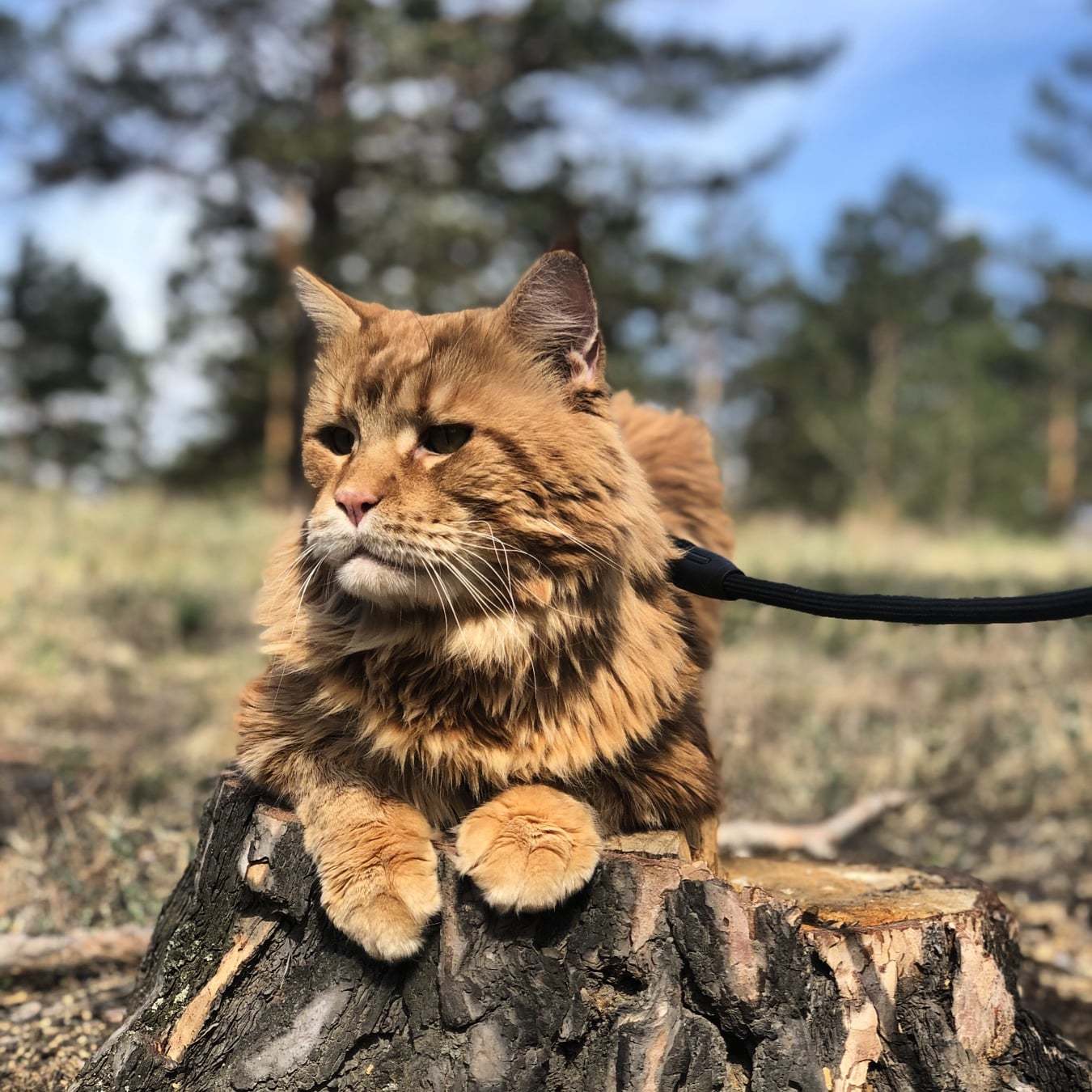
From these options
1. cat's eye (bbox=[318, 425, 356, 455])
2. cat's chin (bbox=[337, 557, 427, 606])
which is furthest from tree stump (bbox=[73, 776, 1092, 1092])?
cat's eye (bbox=[318, 425, 356, 455])

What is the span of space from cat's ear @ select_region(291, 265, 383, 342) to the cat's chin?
0.60 metres

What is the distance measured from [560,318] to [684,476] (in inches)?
37.0

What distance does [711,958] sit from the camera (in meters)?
1.69

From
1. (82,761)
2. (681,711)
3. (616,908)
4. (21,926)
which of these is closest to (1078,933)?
(681,711)

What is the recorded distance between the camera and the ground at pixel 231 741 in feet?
9.46

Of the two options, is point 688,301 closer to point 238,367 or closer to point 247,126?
point 247,126

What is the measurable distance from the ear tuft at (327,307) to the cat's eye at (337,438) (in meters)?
0.22

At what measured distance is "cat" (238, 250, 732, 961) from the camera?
1.78m

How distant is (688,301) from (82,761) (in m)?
12.3

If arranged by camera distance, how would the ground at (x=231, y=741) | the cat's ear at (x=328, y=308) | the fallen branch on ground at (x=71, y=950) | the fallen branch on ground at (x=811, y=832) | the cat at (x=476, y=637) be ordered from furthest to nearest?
the fallen branch on ground at (x=811, y=832), the ground at (x=231, y=741), the fallen branch on ground at (x=71, y=950), the cat's ear at (x=328, y=308), the cat at (x=476, y=637)

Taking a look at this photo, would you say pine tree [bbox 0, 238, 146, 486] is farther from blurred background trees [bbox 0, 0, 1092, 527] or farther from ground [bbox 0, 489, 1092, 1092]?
ground [bbox 0, 489, 1092, 1092]

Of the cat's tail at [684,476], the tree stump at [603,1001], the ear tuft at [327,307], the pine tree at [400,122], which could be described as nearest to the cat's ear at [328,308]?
the ear tuft at [327,307]

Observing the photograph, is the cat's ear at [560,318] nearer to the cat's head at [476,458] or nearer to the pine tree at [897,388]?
the cat's head at [476,458]

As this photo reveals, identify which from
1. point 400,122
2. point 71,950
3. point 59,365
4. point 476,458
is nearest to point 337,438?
point 476,458
